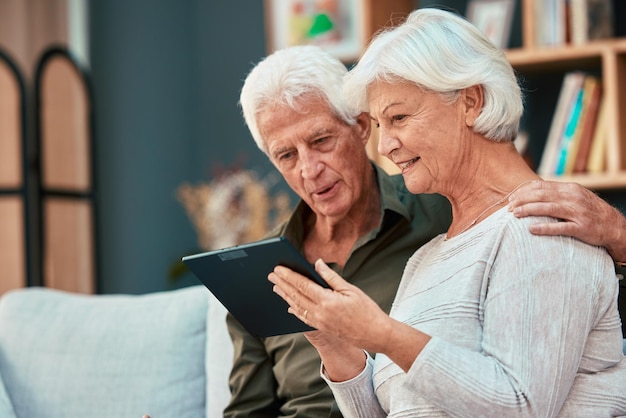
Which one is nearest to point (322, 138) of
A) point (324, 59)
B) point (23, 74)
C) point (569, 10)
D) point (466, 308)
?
point (324, 59)

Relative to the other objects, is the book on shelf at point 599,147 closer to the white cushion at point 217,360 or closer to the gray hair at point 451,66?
the white cushion at point 217,360

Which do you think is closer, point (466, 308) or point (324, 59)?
point (466, 308)

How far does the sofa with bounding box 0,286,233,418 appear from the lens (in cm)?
233

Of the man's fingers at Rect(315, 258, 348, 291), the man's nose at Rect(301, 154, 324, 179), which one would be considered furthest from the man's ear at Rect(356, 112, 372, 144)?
the man's fingers at Rect(315, 258, 348, 291)

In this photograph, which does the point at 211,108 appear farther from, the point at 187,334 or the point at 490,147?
the point at 490,147

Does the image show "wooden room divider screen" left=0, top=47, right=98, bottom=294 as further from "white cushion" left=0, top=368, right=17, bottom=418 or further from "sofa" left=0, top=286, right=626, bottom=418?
"white cushion" left=0, top=368, right=17, bottom=418

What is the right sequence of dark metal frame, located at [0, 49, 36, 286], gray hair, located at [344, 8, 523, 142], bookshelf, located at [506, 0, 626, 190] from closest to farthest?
1. gray hair, located at [344, 8, 523, 142]
2. bookshelf, located at [506, 0, 626, 190]
3. dark metal frame, located at [0, 49, 36, 286]

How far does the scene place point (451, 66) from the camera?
1494mm

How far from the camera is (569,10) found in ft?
10.4

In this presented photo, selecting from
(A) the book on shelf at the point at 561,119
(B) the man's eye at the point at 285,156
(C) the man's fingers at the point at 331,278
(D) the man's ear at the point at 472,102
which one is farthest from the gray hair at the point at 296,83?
(A) the book on shelf at the point at 561,119

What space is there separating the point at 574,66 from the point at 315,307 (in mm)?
2279

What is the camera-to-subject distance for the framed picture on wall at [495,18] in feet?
10.9

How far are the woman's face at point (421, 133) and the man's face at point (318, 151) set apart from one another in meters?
0.44

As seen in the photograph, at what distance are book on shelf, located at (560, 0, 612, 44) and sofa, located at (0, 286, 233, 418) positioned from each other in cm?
162
